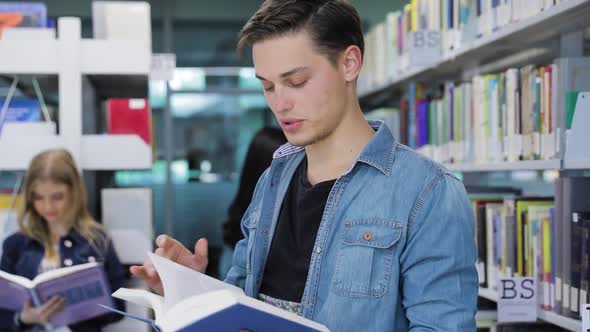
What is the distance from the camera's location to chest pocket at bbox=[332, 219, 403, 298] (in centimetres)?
→ 121

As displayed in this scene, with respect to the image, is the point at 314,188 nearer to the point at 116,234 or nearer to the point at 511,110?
the point at 511,110

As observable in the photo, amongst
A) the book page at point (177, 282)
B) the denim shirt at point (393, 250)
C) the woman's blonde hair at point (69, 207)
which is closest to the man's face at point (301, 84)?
the denim shirt at point (393, 250)

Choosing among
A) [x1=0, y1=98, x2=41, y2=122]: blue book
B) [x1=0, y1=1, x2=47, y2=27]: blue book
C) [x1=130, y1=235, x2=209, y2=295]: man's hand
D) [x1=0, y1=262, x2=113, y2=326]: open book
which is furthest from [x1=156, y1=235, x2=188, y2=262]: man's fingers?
[x1=0, y1=1, x2=47, y2=27]: blue book

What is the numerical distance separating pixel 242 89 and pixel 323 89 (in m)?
4.89

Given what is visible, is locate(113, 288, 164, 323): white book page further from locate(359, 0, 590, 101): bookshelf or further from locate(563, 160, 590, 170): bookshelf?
locate(359, 0, 590, 101): bookshelf

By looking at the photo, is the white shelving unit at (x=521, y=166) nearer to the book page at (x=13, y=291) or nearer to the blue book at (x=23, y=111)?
the book page at (x=13, y=291)

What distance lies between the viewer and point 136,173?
233 inches

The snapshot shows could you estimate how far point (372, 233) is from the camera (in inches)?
48.4

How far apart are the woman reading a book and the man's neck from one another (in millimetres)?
1679

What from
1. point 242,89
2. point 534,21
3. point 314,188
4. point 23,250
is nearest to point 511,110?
point 534,21

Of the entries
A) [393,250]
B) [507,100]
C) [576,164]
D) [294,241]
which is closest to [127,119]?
[507,100]

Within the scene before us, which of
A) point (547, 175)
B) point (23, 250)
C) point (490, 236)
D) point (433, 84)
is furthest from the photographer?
point (547, 175)

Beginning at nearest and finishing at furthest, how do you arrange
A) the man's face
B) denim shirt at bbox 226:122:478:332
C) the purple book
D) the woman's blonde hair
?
denim shirt at bbox 226:122:478:332 → the man's face → the woman's blonde hair → the purple book

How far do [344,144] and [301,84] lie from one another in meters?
0.16
